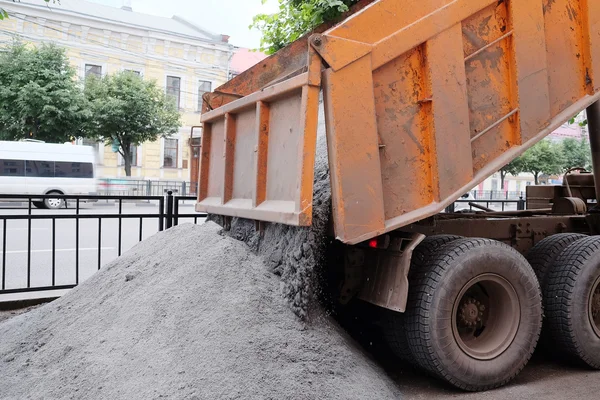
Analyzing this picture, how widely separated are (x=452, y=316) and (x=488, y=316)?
0.45 meters

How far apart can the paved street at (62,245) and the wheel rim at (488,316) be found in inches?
165

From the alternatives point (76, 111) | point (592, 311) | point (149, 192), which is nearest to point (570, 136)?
point (149, 192)

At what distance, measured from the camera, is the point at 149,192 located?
29.2 meters

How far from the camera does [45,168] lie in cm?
2369

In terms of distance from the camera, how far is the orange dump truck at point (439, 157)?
11.1 feet

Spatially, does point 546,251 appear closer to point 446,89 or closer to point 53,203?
point 446,89

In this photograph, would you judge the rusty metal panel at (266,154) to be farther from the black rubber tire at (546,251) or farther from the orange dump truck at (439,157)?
the black rubber tire at (546,251)

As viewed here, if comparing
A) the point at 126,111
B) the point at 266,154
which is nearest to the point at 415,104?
the point at 266,154

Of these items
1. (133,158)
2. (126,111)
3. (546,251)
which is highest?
(126,111)

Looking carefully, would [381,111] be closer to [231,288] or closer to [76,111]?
[231,288]

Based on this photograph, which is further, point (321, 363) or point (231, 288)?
point (231, 288)

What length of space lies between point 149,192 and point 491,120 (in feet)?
87.8

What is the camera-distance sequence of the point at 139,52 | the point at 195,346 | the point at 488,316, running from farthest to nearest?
the point at 139,52 < the point at 488,316 < the point at 195,346

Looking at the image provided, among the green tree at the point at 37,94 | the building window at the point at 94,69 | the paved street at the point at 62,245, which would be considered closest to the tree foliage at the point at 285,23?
the paved street at the point at 62,245
